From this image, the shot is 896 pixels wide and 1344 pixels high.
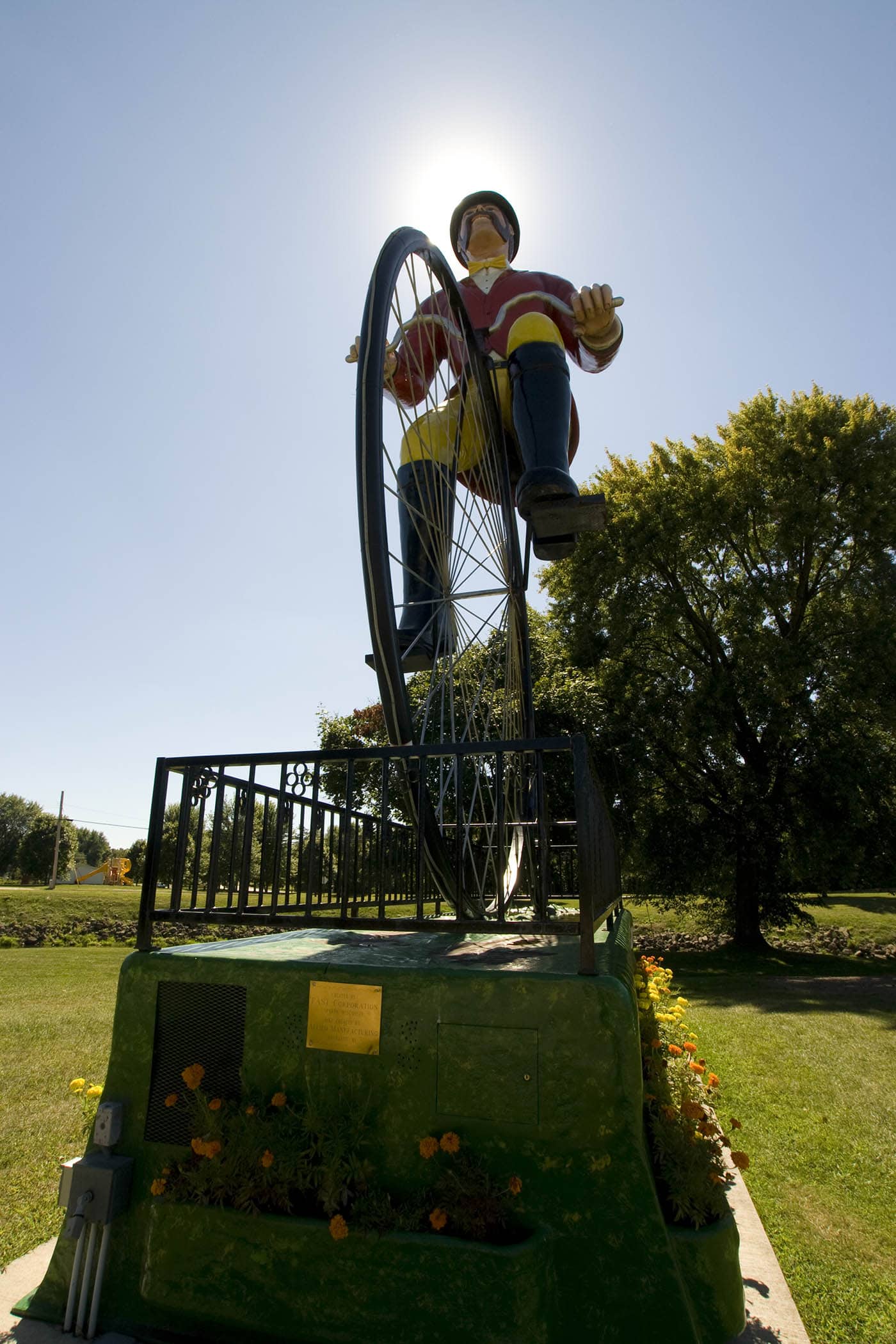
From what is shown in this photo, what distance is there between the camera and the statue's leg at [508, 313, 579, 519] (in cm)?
473

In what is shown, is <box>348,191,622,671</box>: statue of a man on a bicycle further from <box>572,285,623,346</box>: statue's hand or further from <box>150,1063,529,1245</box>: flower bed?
<box>150,1063,529,1245</box>: flower bed

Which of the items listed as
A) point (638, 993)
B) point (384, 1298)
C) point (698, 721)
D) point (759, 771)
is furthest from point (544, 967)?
point (759, 771)

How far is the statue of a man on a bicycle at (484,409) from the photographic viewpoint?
4785mm

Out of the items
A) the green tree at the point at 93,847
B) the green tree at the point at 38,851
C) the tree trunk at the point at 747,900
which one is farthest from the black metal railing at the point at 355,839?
the green tree at the point at 93,847

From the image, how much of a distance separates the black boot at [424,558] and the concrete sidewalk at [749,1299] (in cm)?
321

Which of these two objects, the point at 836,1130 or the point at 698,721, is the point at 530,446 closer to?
the point at 836,1130

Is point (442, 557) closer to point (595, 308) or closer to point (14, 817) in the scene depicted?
point (595, 308)

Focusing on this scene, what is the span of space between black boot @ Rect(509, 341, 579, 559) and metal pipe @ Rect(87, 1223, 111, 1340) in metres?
4.11

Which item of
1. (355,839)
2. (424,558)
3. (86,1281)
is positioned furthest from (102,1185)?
(424,558)

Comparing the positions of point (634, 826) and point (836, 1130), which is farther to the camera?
point (634, 826)

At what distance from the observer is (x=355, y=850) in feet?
12.4

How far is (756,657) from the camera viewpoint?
17266 millimetres

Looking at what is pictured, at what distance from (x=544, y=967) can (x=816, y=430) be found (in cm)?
1850

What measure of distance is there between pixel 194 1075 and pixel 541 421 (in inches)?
164
